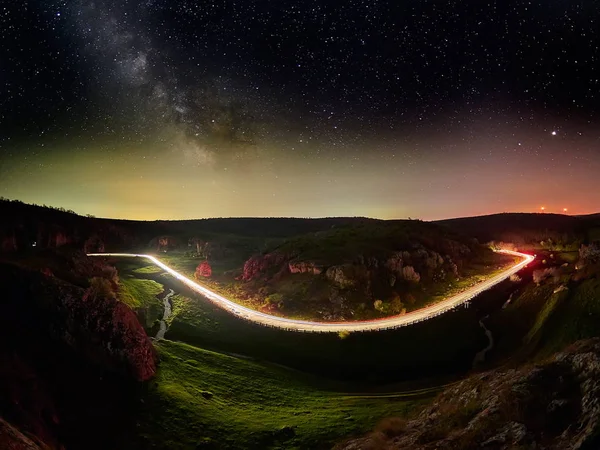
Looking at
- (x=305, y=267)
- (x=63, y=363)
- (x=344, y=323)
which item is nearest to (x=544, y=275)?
(x=344, y=323)

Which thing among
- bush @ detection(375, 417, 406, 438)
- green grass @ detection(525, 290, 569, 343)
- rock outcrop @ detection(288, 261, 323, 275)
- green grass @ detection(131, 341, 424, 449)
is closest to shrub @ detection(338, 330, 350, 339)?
green grass @ detection(131, 341, 424, 449)

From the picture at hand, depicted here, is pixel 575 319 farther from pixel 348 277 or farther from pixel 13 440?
pixel 13 440

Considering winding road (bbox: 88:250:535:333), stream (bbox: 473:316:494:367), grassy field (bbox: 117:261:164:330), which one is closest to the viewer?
stream (bbox: 473:316:494:367)

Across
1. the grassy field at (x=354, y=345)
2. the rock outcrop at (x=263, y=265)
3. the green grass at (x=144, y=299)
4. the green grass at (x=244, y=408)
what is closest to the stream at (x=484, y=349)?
the grassy field at (x=354, y=345)

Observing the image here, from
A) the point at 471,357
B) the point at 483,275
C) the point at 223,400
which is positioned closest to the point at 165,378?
the point at 223,400

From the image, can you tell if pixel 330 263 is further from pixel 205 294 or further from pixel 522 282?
pixel 522 282

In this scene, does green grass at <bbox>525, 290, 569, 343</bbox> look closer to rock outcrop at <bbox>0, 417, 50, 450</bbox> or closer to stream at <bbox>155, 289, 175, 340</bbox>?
stream at <bbox>155, 289, 175, 340</bbox>
